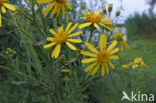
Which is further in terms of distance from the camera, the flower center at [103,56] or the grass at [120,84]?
the grass at [120,84]

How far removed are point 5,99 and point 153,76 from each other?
5.02 ft

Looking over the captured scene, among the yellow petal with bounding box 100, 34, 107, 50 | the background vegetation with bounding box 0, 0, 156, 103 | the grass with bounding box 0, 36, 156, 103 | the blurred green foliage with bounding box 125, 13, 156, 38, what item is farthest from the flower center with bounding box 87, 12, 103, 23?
the blurred green foliage with bounding box 125, 13, 156, 38

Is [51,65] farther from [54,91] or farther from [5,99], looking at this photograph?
[5,99]

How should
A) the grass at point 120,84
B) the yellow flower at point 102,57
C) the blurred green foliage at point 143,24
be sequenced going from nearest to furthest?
the yellow flower at point 102,57 < the grass at point 120,84 < the blurred green foliage at point 143,24

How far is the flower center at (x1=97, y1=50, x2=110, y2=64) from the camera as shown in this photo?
0.91m

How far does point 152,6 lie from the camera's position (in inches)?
479

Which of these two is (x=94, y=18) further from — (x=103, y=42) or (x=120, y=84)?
(x=120, y=84)

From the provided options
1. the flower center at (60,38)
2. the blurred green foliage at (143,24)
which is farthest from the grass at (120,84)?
the blurred green foliage at (143,24)

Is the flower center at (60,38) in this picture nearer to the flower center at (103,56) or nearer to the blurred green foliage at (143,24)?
the flower center at (103,56)

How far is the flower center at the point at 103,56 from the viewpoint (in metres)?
0.91

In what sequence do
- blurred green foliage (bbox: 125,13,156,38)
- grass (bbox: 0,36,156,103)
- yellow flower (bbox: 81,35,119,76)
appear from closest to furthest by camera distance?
yellow flower (bbox: 81,35,119,76) < grass (bbox: 0,36,156,103) < blurred green foliage (bbox: 125,13,156,38)

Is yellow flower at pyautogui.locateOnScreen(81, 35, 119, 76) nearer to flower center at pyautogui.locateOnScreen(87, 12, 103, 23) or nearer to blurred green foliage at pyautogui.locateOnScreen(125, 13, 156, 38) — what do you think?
flower center at pyautogui.locateOnScreen(87, 12, 103, 23)

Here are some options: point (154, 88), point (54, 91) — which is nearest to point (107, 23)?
point (54, 91)

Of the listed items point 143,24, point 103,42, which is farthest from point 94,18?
point 143,24
